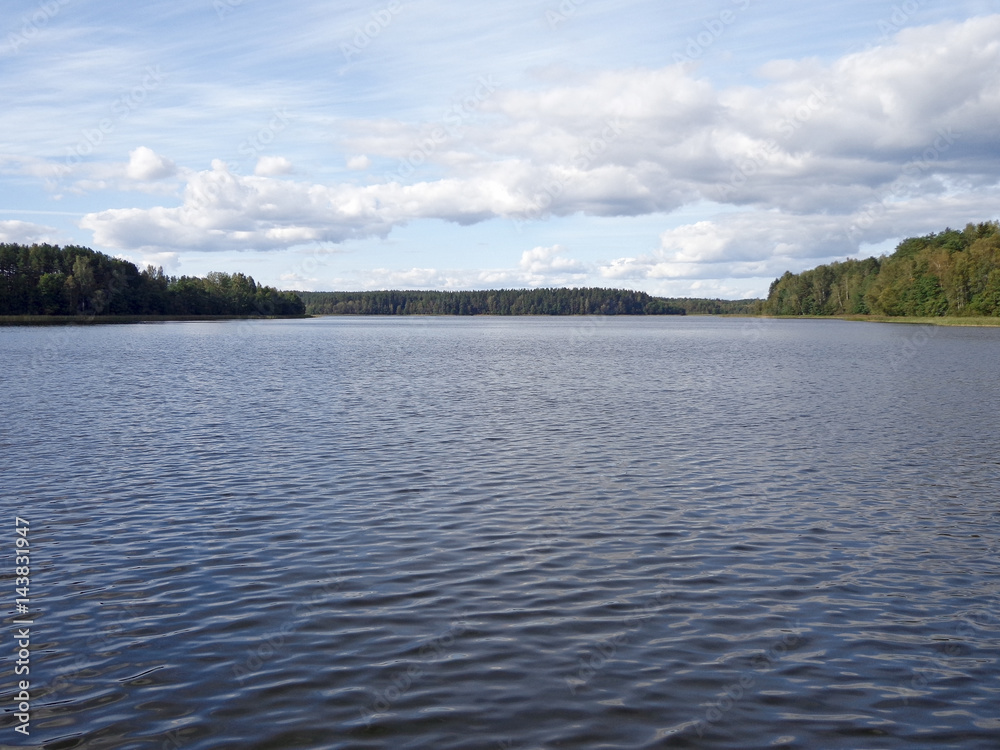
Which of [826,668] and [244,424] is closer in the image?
[826,668]

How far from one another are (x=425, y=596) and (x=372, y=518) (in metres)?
4.75

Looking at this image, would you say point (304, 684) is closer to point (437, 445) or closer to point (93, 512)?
point (93, 512)

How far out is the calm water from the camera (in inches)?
335

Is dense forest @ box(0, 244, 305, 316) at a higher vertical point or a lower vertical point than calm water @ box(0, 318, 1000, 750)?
higher

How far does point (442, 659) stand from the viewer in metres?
9.77

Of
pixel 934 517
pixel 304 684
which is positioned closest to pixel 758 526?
pixel 934 517

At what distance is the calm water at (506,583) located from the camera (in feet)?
27.9

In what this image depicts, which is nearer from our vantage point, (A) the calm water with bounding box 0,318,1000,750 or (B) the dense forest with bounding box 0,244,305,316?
(A) the calm water with bounding box 0,318,1000,750

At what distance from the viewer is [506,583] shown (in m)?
12.5
